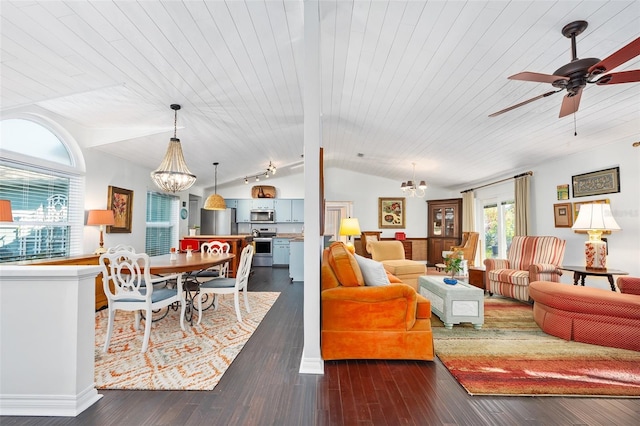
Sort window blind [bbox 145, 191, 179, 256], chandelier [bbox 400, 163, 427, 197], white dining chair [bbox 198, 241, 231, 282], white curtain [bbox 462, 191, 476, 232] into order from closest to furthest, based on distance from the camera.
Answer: white dining chair [bbox 198, 241, 231, 282]
window blind [bbox 145, 191, 179, 256]
chandelier [bbox 400, 163, 427, 197]
white curtain [bbox 462, 191, 476, 232]

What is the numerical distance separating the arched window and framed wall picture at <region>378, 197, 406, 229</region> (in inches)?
276

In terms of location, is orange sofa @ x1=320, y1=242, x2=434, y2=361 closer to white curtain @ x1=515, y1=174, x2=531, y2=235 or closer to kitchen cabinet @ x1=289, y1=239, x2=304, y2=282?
kitchen cabinet @ x1=289, y1=239, x2=304, y2=282

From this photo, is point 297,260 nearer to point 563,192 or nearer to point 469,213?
point 469,213

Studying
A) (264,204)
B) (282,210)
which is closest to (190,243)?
(264,204)

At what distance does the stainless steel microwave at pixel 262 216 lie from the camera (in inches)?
344

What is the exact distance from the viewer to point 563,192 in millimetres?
4625

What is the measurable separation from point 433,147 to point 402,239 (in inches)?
146

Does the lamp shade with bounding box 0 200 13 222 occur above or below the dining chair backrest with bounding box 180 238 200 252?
above

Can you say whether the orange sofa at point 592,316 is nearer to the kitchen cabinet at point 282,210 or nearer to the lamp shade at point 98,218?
the lamp shade at point 98,218

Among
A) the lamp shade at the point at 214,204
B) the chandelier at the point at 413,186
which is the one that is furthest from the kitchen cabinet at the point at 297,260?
the chandelier at the point at 413,186

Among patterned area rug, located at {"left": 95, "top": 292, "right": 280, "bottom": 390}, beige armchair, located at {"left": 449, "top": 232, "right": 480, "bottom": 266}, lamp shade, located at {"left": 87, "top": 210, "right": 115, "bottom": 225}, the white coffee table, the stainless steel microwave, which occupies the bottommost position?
patterned area rug, located at {"left": 95, "top": 292, "right": 280, "bottom": 390}

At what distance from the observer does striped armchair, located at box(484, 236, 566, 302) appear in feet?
13.2

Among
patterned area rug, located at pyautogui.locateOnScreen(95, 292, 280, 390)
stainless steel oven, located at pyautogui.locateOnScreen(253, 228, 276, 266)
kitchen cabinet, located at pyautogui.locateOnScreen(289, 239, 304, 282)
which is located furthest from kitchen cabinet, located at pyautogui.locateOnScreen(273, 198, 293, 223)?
patterned area rug, located at pyautogui.locateOnScreen(95, 292, 280, 390)

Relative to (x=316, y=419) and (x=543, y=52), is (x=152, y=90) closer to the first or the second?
(x=316, y=419)
